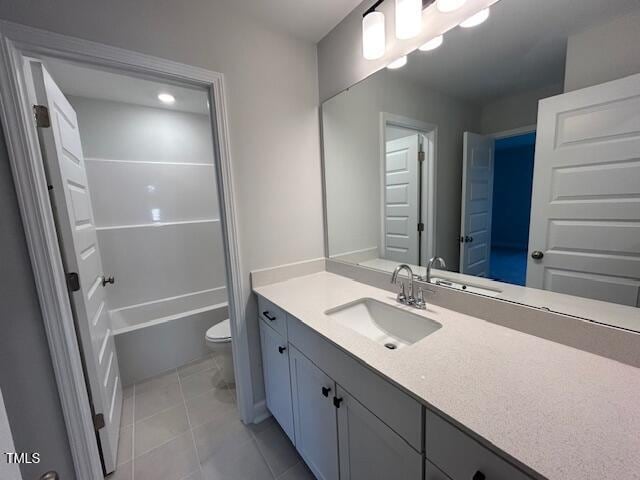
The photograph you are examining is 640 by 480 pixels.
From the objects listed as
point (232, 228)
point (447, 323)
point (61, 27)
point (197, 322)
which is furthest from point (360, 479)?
point (61, 27)

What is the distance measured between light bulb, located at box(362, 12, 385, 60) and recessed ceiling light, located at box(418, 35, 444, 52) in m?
0.20

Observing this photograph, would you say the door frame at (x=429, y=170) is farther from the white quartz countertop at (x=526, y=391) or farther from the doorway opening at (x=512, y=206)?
the white quartz countertop at (x=526, y=391)

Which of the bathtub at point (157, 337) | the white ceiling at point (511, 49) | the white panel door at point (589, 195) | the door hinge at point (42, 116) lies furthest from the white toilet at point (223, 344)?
the white ceiling at point (511, 49)

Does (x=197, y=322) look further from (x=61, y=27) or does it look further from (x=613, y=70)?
(x=613, y=70)

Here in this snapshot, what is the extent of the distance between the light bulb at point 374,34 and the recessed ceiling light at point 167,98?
1.88 metres

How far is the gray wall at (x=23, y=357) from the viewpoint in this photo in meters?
1.02

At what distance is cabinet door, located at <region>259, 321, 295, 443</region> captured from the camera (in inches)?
54.7

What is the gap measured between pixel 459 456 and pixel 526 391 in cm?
25

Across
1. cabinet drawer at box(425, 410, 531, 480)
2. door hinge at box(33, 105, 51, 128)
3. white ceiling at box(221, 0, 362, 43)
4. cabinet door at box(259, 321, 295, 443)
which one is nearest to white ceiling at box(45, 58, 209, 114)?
white ceiling at box(221, 0, 362, 43)

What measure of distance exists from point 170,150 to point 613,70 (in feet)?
10.3

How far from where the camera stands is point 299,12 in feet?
4.74

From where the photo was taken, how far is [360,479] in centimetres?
96

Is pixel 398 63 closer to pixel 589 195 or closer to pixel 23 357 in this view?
pixel 589 195

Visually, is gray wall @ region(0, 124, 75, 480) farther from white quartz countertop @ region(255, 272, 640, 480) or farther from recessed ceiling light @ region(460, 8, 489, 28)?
recessed ceiling light @ region(460, 8, 489, 28)
